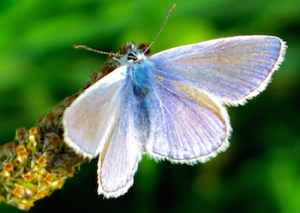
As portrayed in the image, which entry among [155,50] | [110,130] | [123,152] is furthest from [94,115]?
[155,50]

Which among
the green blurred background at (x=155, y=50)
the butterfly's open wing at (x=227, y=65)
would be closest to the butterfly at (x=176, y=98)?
the butterfly's open wing at (x=227, y=65)

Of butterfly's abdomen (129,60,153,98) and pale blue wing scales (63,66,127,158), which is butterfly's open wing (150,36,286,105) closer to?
butterfly's abdomen (129,60,153,98)

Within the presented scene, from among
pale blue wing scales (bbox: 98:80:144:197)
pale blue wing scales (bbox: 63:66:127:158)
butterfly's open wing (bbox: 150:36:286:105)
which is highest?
butterfly's open wing (bbox: 150:36:286:105)

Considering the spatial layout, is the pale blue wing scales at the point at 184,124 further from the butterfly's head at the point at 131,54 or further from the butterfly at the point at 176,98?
the butterfly's head at the point at 131,54

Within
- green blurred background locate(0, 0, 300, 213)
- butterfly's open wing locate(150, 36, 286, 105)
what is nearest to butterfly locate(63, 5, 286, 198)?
butterfly's open wing locate(150, 36, 286, 105)

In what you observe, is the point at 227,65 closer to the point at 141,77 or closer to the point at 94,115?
the point at 141,77

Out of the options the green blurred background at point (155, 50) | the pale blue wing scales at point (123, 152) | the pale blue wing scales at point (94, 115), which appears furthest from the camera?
the green blurred background at point (155, 50)

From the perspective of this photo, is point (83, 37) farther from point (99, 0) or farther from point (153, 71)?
point (153, 71)
